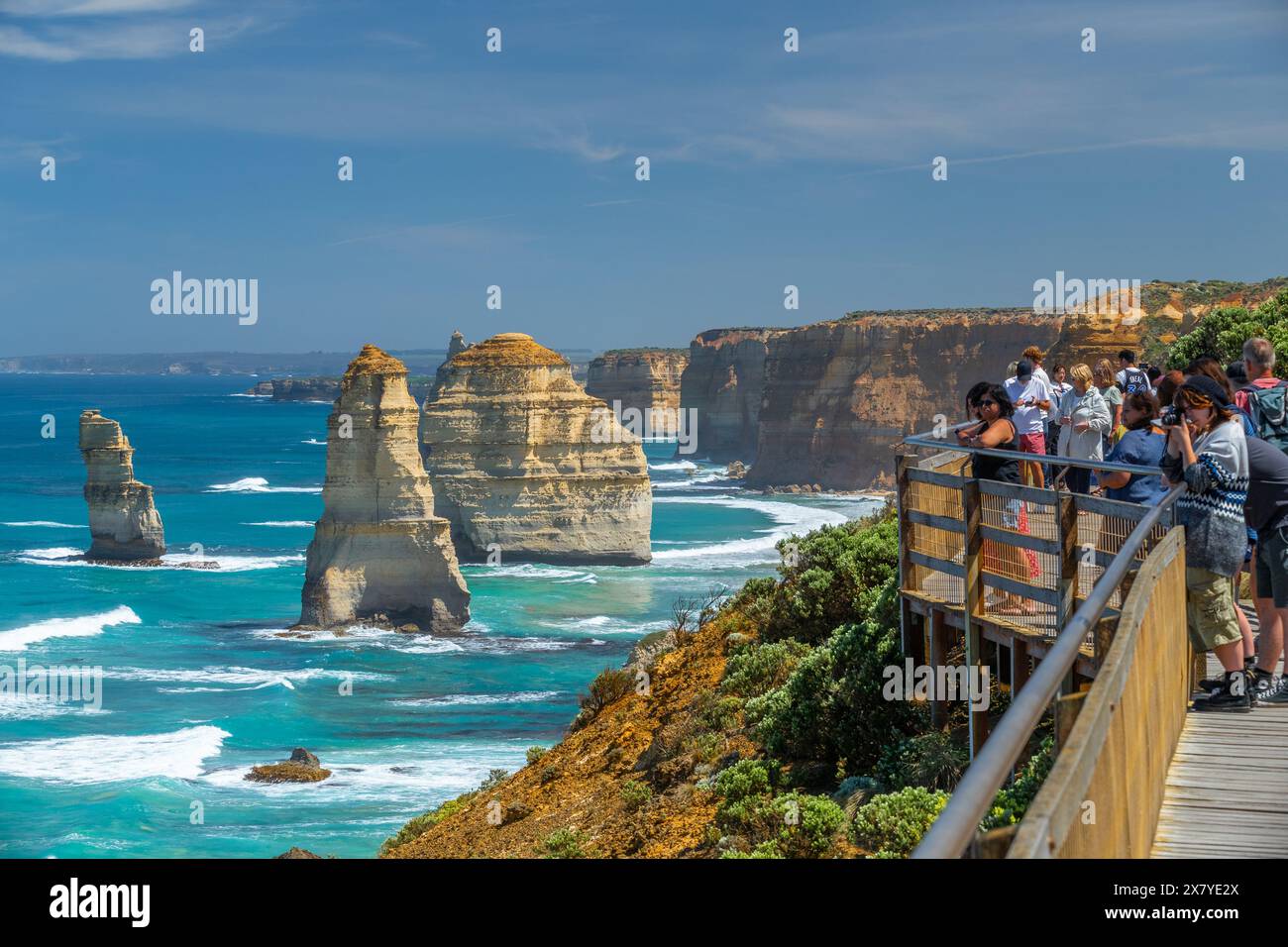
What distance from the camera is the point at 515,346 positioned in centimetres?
7625

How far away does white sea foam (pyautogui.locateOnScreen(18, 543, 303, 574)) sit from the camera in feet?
255

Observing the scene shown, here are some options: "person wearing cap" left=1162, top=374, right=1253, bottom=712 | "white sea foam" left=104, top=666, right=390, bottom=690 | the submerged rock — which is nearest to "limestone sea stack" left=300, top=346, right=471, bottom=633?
"white sea foam" left=104, top=666, right=390, bottom=690

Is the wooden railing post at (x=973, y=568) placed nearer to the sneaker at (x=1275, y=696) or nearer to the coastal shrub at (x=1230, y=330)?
the sneaker at (x=1275, y=696)

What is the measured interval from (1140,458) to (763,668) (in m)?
6.65

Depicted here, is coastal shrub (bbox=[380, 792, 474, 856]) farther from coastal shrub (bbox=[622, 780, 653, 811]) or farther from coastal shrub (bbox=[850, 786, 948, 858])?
coastal shrub (bbox=[850, 786, 948, 858])

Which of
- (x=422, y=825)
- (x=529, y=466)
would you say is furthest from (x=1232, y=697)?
(x=529, y=466)

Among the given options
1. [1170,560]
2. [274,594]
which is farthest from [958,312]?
[1170,560]

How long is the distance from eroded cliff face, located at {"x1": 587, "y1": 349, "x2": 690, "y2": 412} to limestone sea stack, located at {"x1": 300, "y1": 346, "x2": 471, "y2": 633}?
114252 mm

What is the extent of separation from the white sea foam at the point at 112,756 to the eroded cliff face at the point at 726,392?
115008 millimetres

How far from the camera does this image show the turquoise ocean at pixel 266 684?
3128 centimetres

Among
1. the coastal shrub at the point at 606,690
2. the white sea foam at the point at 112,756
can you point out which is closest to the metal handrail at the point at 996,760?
the coastal shrub at the point at 606,690

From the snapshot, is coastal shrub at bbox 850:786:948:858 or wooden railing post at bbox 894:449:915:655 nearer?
coastal shrub at bbox 850:786:948:858
